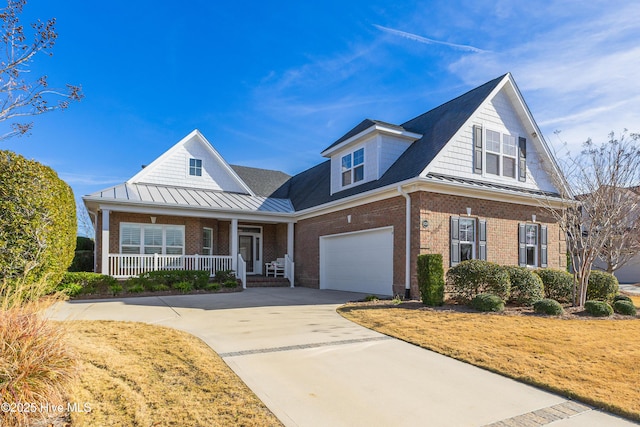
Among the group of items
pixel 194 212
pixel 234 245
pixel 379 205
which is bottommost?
pixel 234 245

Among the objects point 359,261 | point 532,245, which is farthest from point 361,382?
point 532,245

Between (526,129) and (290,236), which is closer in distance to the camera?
(526,129)

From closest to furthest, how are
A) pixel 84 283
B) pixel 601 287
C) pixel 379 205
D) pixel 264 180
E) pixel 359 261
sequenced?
1. pixel 601 287
2. pixel 84 283
3. pixel 379 205
4. pixel 359 261
5. pixel 264 180

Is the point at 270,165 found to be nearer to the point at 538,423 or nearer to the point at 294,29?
the point at 294,29

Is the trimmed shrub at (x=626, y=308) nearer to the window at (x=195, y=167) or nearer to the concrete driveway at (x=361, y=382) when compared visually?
the concrete driveway at (x=361, y=382)

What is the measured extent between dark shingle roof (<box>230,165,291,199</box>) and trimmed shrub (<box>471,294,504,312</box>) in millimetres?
13381

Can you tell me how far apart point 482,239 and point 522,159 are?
4.09 meters

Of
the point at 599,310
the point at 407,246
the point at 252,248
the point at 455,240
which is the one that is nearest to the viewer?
the point at 599,310

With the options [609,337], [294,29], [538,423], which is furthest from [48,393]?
[294,29]

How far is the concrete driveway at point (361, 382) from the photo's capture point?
3.77 m

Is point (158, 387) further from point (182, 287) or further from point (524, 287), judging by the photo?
point (182, 287)

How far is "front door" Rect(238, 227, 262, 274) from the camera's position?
19.8 meters

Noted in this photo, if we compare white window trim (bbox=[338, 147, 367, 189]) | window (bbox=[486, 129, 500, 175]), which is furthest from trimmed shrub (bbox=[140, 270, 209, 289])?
window (bbox=[486, 129, 500, 175])

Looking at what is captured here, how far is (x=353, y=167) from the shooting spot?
15.6 metres
